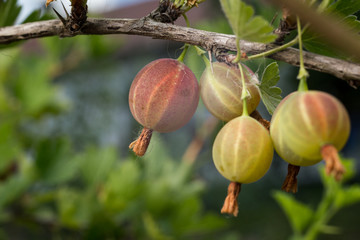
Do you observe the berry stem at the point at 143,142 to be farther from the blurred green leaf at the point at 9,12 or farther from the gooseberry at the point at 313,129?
the blurred green leaf at the point at 9,12

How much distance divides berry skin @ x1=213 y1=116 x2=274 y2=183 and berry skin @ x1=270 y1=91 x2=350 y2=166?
0.02m

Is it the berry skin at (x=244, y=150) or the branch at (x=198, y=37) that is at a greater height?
the branch at (x=198, y=37)

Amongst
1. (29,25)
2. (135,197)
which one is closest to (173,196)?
(135,197)

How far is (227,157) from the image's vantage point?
29cm

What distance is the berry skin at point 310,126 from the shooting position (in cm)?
24

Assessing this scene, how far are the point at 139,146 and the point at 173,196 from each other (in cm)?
56

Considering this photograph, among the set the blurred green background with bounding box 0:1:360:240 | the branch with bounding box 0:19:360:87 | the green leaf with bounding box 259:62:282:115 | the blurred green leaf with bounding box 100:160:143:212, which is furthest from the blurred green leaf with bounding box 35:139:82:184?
the green leaf with bounding box 259:62:282:115

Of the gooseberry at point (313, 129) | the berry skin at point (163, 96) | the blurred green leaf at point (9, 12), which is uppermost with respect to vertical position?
the blurred green leaf at point (9, 12)

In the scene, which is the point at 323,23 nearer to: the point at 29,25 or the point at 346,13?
the point at 346,13

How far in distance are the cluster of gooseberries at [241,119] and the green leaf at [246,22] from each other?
0.15ft

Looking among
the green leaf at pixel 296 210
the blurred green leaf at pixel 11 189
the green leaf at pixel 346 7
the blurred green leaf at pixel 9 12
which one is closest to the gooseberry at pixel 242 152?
the green leaf at pixel 346 7

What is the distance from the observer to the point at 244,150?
0.28 meters

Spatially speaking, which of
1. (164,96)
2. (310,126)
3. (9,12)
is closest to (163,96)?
(164,96)

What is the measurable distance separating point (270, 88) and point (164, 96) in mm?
96
